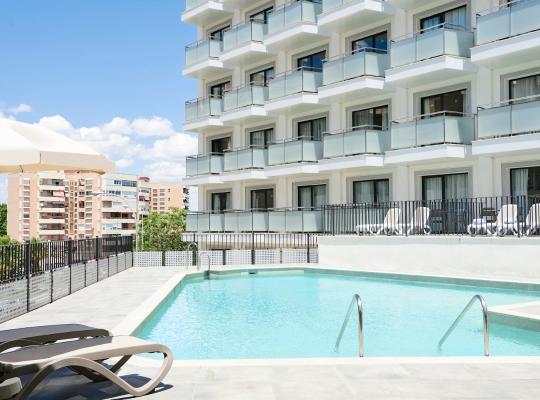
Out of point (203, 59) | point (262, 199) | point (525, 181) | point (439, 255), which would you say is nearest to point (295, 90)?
point (262, 199)

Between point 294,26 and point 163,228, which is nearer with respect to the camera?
point 294,26

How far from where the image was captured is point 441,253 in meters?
21.2

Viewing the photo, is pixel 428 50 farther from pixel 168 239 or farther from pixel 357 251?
pixel 168 239

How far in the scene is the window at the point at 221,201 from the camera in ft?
124

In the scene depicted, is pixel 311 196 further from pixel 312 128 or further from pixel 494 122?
pixel 494 122

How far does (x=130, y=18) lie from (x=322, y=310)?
114 feet

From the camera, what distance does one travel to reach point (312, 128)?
3238cm

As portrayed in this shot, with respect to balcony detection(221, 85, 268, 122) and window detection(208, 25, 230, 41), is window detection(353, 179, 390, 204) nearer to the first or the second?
balcony detection(221, 85, 268, 122)

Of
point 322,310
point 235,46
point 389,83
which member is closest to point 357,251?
point 389,83

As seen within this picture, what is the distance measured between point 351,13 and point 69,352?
24.3 meters

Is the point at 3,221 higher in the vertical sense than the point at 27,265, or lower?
higher

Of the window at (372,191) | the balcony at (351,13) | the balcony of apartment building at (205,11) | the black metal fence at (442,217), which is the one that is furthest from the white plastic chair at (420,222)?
the balcony of apartment building at (205,11)

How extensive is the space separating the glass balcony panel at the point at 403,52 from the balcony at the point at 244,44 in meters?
Result: 9.66

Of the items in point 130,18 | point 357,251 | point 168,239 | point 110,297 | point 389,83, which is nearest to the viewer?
point 110,297
